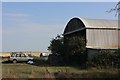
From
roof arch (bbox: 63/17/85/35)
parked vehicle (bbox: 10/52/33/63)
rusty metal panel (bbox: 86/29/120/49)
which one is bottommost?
parked vehicle (bbox: 10/52/33/63)

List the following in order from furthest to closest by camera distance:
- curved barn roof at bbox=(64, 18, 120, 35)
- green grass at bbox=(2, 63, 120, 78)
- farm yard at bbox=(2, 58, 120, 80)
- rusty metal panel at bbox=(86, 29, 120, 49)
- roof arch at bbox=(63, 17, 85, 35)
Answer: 1. roof arch at bbox=(63, 17, 85, 35)
2. curved barn roof at bbox=(64, 18, 120, 35)
3. rusty metal panel at bbox=(86, 29, 120, 49)
4. green grass at bbox=(2, 63, 120, 78)
5. farm yard at bbox=(2, 58, 120, 80)

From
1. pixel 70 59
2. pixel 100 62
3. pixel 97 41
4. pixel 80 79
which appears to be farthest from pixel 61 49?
pixel 80 79

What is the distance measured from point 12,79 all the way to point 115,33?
25.1m

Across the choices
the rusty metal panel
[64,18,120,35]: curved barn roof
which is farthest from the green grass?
[64,18,120,35]: curved barn roof

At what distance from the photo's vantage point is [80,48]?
1346 inches

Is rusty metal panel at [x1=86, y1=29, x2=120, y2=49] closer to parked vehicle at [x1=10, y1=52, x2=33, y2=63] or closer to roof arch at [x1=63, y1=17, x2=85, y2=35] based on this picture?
roof arch at [x1=63, y1=17, x2=85, y2=35]

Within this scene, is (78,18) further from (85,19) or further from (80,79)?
(80,79)

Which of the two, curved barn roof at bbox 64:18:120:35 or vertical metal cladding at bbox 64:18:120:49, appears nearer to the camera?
vertical metal cladding at bbox 64:18:120:49

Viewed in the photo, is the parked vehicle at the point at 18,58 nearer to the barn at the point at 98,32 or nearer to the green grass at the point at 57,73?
the barn at the point at 98,32

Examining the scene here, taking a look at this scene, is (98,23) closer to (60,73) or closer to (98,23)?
(98,23)

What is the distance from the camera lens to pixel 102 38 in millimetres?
37625

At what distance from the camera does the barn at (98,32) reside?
36688 millimetres

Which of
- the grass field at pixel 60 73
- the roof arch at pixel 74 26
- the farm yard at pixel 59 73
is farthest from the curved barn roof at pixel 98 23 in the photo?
the grass field at pixel 60 73

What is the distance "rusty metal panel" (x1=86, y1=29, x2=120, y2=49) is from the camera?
3650 centimetres
